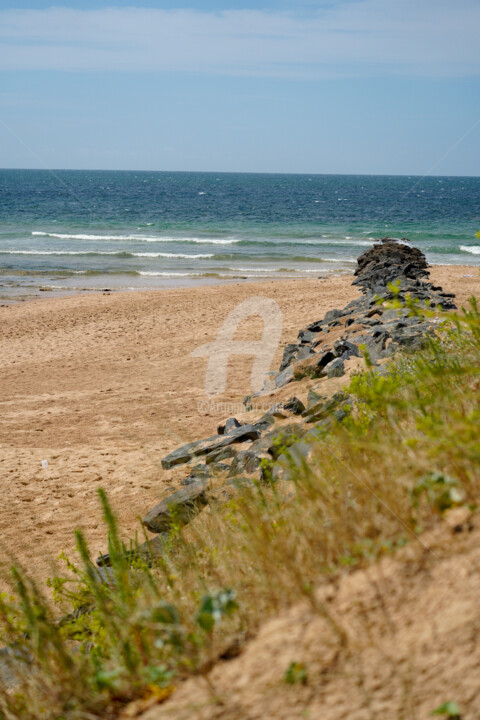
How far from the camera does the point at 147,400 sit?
31.8ft

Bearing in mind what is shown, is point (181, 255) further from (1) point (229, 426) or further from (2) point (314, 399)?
(2) point (314, 399)

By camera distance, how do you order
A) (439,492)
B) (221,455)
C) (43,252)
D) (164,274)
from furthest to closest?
(43,252) → (164,274) → (221,455) → (439,492)

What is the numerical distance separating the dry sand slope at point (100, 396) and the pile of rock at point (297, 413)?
1.55 feet

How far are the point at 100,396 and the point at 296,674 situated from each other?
8.52m

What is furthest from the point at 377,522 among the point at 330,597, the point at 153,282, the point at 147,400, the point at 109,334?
the point at 153,282

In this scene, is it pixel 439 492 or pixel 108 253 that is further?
pixel 108 253

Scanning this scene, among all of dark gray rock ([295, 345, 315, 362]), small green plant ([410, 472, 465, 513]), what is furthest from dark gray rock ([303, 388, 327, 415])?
small green plant ([410, 472, 465, 513])

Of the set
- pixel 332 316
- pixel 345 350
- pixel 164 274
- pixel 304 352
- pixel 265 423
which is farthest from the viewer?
pixel 164 274

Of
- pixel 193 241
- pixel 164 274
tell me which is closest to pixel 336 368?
pixel 164 274

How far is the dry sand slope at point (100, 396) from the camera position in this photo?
6.21 meters

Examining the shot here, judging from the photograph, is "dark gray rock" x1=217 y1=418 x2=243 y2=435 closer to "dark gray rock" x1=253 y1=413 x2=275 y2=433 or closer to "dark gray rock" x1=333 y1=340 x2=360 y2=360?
"dark gray rock" x1=253 y1=413 x2=275 y2=433

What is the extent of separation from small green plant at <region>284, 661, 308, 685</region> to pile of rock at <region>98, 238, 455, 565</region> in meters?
1.08

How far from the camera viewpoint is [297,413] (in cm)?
686

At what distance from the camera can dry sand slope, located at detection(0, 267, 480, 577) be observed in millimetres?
6215
